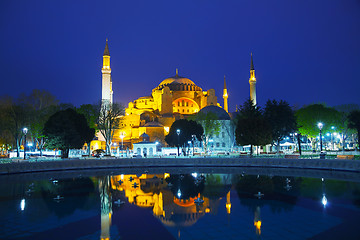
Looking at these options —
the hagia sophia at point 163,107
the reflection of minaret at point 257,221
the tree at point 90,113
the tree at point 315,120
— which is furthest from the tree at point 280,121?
the reflection of minaret at point 257,221

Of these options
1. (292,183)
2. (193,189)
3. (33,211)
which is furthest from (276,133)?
(33,211)

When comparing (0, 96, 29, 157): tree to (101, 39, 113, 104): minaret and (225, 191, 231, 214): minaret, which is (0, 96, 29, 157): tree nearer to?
(101, 39, 113, 104): minaret

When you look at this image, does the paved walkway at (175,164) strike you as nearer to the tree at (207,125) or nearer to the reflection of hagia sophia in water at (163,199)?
the reflection of hagia sophia in water at (163,199)

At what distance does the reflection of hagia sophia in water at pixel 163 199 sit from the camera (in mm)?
12031

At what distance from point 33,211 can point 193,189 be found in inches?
330

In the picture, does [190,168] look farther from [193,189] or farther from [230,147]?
[230,147]

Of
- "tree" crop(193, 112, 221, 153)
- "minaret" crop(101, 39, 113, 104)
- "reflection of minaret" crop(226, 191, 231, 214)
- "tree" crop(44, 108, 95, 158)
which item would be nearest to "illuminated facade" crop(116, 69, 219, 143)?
"minaret" crop(101, 39, 113, 104)

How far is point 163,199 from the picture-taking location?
15883 mm

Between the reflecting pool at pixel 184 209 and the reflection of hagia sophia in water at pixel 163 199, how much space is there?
0.04 m

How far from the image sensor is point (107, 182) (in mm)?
21562

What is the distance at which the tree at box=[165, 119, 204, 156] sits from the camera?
48938 millimetres

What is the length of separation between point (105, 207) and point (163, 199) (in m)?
2.97

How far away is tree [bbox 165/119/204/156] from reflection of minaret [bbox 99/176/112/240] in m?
27.1

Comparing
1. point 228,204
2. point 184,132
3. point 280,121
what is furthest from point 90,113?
point 228,204
